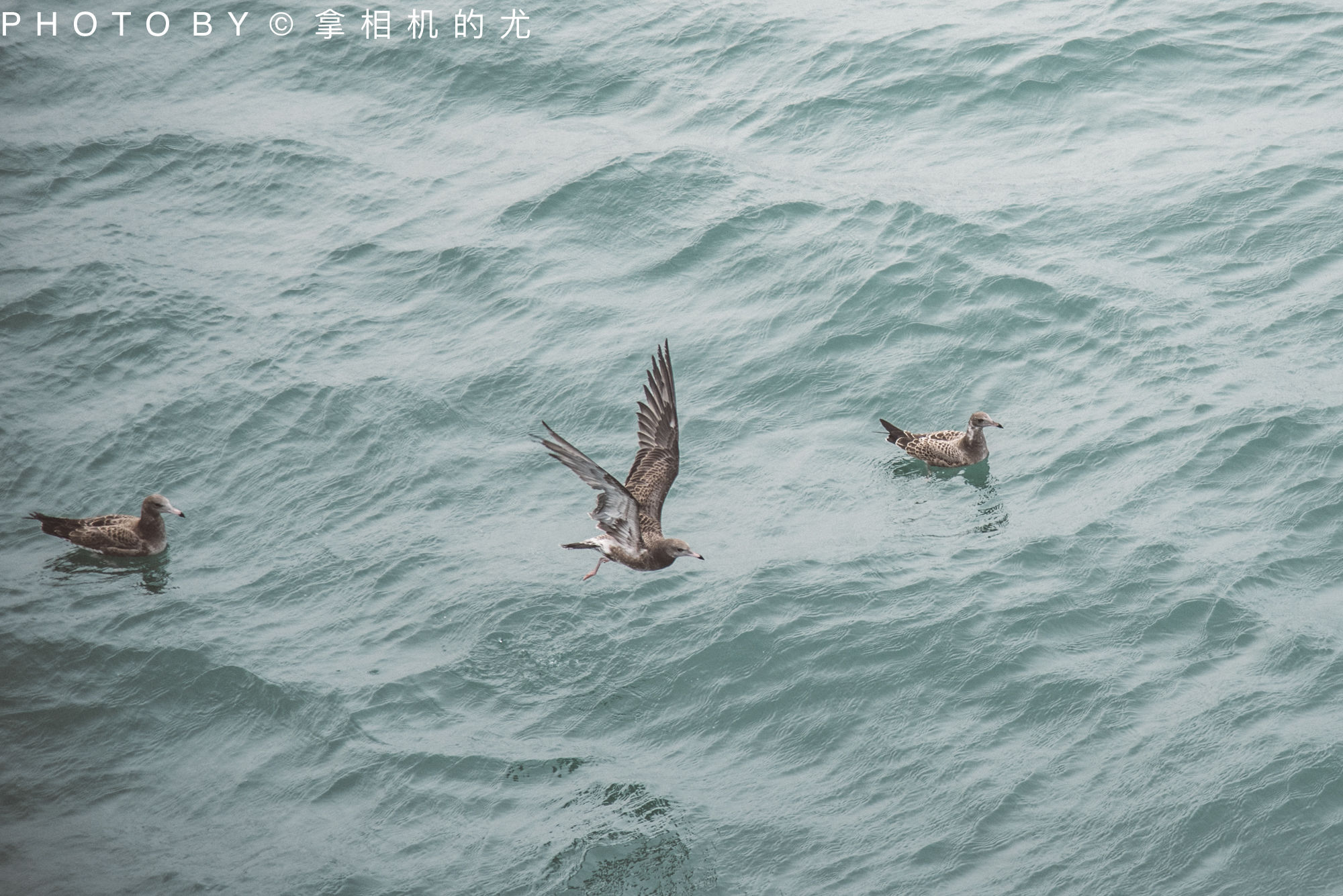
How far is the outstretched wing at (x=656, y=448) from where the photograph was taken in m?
12.5

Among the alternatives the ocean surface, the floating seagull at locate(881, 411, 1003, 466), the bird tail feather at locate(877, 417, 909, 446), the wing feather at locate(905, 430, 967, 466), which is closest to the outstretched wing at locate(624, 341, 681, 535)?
the ocean surface

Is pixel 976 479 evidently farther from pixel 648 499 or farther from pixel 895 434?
pixel 648 499

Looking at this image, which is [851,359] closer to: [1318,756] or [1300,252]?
[1300,252]

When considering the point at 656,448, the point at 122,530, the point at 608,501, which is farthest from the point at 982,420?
the point at 122,530

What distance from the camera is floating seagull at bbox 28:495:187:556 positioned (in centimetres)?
1461

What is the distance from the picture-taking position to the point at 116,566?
14648 mm

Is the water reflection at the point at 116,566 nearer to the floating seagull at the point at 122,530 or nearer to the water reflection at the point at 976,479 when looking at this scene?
the floating seagull at the point at 122,530

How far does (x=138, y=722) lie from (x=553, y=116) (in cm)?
1277

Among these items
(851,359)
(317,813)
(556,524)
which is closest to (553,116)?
(851,359)

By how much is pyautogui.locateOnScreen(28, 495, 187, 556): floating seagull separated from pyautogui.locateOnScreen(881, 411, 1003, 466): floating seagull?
813 centimetres

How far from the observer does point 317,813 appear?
11.2 meters

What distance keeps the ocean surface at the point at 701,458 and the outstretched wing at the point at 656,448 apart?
1.21m

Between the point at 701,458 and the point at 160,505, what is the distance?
603 cm

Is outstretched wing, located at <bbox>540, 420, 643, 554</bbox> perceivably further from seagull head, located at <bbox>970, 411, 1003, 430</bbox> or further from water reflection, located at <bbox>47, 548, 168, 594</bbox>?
water reflection, located at <bbox>47, 548, 168, 594</bbox>
